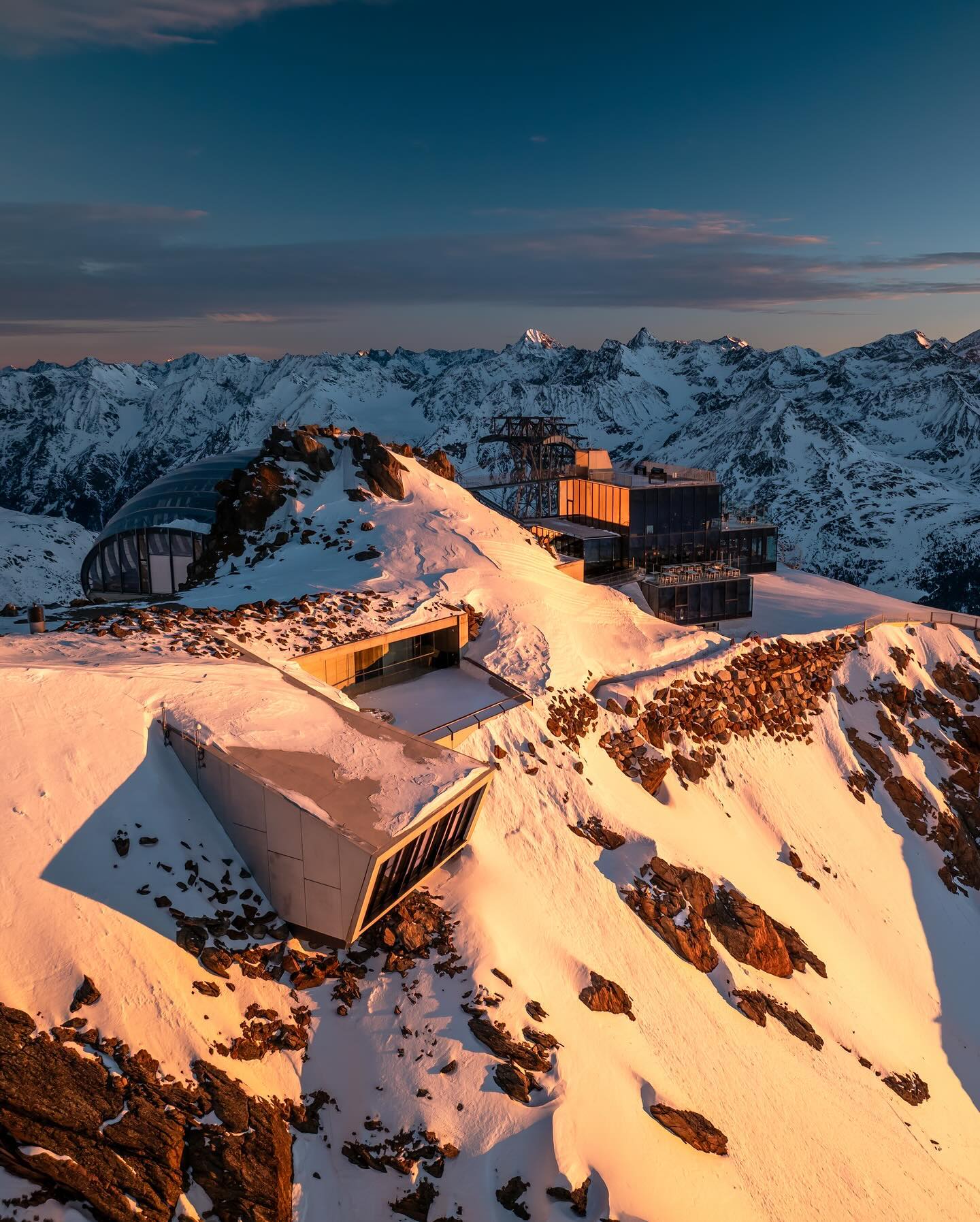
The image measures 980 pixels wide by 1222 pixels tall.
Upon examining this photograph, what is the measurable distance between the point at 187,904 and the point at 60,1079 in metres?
4.23

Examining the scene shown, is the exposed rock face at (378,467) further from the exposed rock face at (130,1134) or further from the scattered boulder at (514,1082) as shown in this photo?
the exposed rock face at (130,1134)

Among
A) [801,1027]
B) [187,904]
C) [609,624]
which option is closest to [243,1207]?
[187,904]

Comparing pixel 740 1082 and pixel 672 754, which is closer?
pixel 740 1082

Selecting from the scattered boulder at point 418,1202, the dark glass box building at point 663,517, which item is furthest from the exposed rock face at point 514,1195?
the dark glass box building at point 663,517

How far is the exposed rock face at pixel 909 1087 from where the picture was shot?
23.0 metres

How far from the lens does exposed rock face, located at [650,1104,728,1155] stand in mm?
16969

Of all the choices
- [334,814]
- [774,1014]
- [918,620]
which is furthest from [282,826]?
[918,620]

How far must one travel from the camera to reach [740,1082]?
64.5 feet

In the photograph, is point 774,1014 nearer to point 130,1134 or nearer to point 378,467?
point 130,1134

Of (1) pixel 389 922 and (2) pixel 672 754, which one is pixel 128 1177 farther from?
(2) pixel 672 754

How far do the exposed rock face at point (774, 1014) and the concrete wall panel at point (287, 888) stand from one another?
493 inches

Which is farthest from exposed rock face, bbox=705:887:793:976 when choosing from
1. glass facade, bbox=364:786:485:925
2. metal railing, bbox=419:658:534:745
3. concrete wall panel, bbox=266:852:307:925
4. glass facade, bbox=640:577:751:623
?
glass facade, bbox=640:577:751:623

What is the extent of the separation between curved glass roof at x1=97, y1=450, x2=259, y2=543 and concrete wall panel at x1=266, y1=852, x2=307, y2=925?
28.0 m

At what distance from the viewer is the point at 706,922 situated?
24859 millimetres
